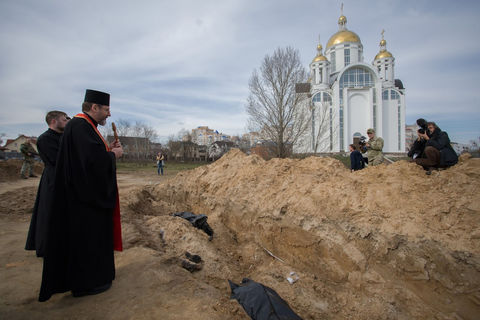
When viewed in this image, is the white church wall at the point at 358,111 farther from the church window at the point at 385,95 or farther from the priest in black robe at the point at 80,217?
the priest in black robe at the point at 80,217

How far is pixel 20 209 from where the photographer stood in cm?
625

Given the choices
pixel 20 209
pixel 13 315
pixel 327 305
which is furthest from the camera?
pixel 20 209

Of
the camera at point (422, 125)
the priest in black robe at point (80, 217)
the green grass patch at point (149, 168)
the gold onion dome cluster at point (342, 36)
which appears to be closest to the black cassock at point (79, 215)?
the priest in black robe at point (80, 217)

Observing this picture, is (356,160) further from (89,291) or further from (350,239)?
(89,291)

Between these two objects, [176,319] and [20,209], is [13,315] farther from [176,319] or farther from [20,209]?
[20,209]

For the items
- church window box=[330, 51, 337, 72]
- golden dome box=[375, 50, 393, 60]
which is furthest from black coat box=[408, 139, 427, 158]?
golden dome box=[375, 50, 393, 60]

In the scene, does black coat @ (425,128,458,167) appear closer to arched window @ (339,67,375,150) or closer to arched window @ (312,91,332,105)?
arched window @ (339,67,375,150)

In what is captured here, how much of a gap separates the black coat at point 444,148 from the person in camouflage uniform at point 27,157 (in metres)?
14.8

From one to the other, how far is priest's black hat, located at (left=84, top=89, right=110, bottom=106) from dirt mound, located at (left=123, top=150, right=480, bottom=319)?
2.38 metres

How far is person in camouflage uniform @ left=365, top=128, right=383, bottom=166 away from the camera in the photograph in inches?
246

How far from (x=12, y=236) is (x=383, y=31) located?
42.2 m

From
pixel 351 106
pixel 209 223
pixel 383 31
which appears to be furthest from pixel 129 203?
pixel 383 31

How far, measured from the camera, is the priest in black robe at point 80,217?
2.45m

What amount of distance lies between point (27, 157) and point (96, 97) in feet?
42.5
